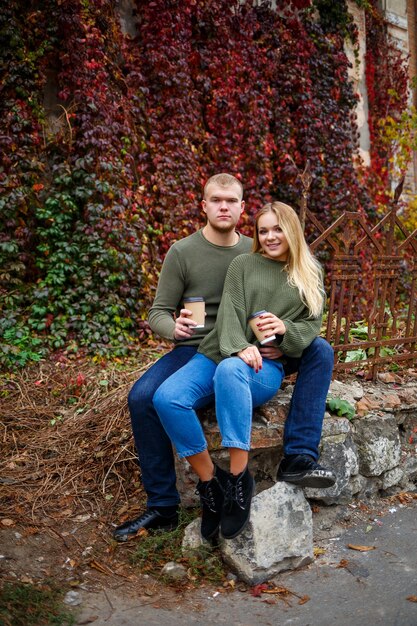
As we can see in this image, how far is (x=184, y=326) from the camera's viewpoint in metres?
3.16

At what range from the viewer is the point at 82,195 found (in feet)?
18.8

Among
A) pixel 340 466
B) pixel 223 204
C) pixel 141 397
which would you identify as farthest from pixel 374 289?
pixel 141 397

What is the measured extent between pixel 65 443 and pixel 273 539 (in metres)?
1.77

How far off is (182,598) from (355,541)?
1.06m

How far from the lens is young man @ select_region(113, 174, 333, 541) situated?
3152mm

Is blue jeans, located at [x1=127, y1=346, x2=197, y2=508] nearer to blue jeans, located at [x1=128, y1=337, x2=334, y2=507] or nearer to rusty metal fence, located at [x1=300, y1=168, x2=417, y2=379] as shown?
blue jeans, located at [x1=128, y1=337, x2=334, y2=507]

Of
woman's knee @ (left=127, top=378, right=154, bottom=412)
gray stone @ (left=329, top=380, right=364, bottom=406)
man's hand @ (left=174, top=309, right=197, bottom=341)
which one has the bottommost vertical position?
gray stone @ (left=329, top=380, right=364, bottom=406)

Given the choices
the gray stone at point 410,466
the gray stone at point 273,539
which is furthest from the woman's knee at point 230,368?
the gray stone at point 410,466

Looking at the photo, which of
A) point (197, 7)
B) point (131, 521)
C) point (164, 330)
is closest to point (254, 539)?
point (131, 521)

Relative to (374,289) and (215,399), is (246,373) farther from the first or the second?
(374,289)

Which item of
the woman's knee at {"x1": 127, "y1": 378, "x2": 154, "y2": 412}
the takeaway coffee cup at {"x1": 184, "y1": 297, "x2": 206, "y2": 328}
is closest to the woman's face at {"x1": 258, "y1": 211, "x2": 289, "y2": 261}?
the takeaway coffee cup at {"x1": 184, "y1": 297, "x2": 206, "y2": 328}

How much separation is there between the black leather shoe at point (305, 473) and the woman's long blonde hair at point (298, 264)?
0.74m

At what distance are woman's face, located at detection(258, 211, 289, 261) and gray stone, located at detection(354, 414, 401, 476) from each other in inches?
48.5

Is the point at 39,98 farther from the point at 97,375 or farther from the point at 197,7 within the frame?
the point at 97,375
